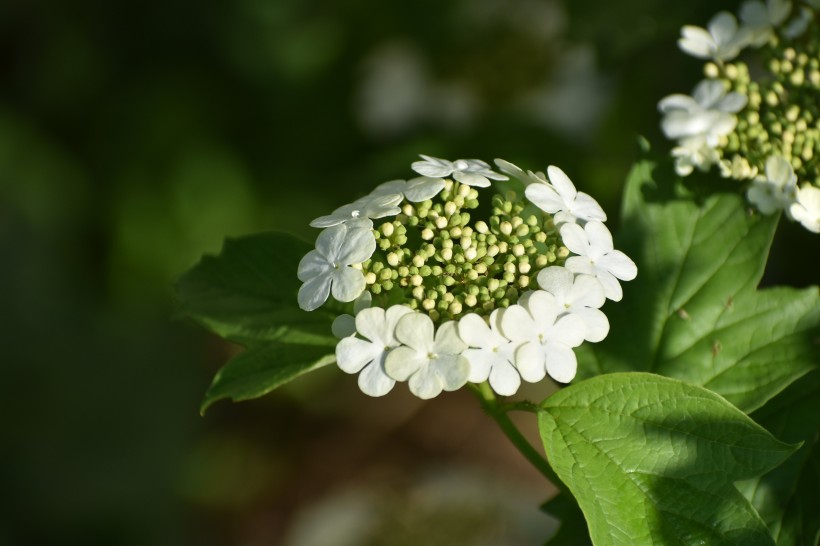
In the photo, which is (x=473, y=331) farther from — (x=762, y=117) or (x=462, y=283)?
(x=762, y=117)

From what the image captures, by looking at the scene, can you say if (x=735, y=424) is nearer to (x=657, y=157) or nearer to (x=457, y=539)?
(x=657, y=157)

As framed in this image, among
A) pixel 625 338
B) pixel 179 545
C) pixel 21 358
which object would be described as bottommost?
pixel 179 545

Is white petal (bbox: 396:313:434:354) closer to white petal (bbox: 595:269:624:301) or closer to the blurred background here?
white petal (bbox: 595:269:624:301)

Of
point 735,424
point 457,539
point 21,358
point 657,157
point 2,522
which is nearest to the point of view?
point 735,424

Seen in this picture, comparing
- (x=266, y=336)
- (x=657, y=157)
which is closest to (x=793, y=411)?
(x=657, y=157)

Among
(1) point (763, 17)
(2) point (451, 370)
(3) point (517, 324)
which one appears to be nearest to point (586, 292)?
(3) point (517, 324)

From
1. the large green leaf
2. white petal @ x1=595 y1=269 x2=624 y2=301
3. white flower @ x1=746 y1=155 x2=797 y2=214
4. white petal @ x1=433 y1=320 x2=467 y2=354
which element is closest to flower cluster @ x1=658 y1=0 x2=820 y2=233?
white flower @ x1=746 y1=155 x2=797 y2=214

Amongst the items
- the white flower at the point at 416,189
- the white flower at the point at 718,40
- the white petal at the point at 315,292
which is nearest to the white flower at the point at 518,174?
the white flower at the point at 416,189
